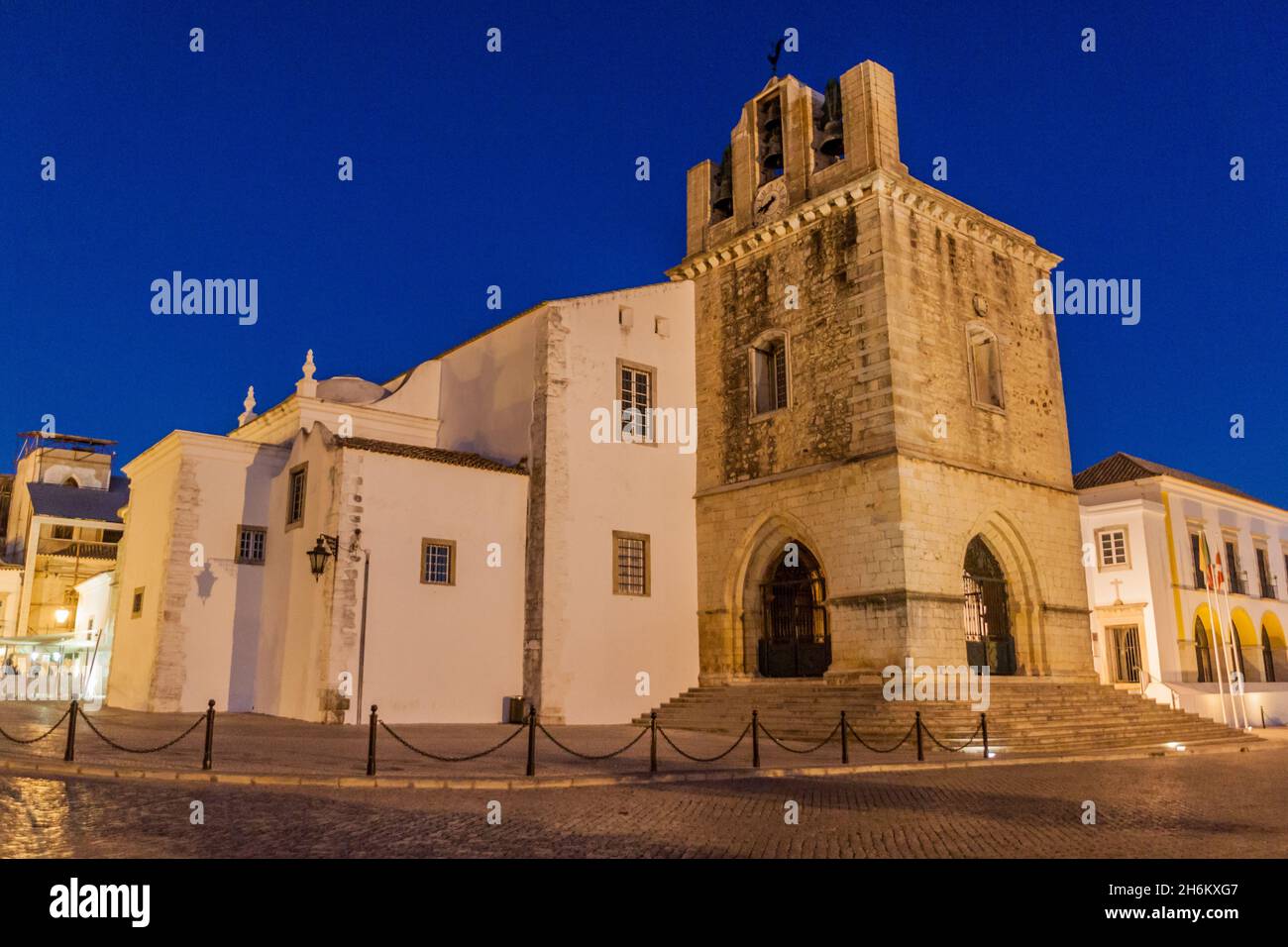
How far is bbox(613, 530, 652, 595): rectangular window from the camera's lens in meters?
21.1

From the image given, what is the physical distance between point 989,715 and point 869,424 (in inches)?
232

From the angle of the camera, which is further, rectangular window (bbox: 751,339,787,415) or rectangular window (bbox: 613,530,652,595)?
rectangular window (bbox: 751,339,787,415)

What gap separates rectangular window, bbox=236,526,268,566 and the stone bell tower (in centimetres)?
1019

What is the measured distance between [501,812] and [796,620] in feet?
42.6

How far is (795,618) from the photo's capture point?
68.8ft

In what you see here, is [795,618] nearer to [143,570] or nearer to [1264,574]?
[143,570]

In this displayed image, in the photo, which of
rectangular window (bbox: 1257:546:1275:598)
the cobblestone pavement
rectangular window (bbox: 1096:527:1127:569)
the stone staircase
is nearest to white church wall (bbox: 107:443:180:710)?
the stone staircase

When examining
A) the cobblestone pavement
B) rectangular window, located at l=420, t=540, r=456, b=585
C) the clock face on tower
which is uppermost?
the clock face on tower

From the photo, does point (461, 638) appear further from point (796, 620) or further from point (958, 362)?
point (958, 362)

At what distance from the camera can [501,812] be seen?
878 centimetres

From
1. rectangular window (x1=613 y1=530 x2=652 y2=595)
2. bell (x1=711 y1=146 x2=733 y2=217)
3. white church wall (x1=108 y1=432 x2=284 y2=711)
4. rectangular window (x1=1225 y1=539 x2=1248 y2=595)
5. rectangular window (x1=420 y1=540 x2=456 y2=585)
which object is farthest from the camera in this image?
rectangular window (x1=1225 y1=539 x2=1248 y2=595)

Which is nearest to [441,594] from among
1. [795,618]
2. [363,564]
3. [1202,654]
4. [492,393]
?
[363,564]

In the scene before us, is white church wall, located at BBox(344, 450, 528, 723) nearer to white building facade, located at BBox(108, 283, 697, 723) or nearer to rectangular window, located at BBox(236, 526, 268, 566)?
white building facade, located at BBox(108, 283, 697, 723)

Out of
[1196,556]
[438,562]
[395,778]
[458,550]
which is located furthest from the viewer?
[1196,556]
